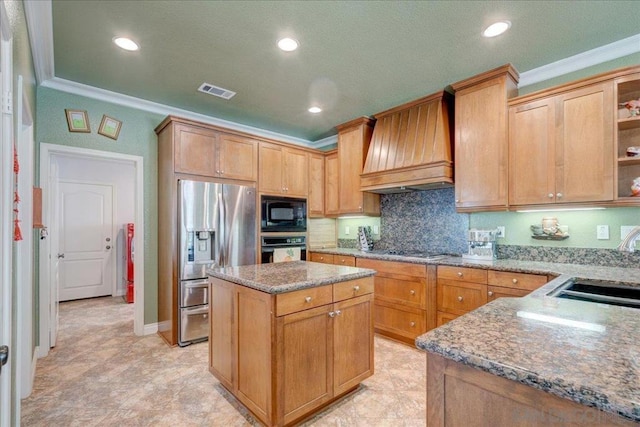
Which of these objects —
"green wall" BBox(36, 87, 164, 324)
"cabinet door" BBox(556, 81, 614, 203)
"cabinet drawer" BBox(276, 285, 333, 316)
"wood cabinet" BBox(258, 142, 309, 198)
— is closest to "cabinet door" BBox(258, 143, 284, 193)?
"wood cabinet" BBox(258, 142, 309, 198)

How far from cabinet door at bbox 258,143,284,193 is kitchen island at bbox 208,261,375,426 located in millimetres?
1791

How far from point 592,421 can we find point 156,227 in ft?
12.6

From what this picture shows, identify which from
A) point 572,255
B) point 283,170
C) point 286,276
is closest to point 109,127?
point 283,170

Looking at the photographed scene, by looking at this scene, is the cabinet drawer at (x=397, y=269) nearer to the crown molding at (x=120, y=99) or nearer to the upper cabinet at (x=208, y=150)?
the upper cabinet at (x=208, y=150)

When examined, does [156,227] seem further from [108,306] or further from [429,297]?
[429,297]

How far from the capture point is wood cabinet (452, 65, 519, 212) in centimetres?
276

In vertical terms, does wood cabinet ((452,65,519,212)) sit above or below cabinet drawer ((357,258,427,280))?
above

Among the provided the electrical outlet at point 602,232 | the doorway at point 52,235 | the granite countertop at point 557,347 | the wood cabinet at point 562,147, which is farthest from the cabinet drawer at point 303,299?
the doorway at point 52,235

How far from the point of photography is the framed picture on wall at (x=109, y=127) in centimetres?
324

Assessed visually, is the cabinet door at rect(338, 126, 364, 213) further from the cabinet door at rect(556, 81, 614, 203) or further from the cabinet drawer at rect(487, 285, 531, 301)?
the cabinet door at rect(556, 81, 614, 203)

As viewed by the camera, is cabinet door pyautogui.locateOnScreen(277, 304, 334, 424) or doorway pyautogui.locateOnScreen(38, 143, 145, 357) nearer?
cabinet door pyautogui.locateOnScreen(277, 304, 334, 424)

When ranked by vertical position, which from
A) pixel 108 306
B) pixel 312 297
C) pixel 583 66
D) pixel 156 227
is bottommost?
pixel 108 306

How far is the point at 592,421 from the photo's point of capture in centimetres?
64

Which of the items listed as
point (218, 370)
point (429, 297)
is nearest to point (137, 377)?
point (218, 370)
